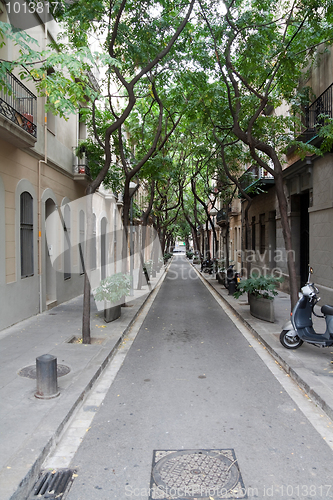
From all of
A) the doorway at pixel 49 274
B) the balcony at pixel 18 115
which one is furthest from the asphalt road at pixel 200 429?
the doorway at pixel 49 274

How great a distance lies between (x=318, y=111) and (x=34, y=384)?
12.0 meters

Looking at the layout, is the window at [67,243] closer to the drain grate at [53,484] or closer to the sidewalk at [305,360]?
the sidewalk at [305,360]

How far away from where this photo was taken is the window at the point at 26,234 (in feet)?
33.7

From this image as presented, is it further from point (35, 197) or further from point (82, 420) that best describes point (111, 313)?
point (82, 420)

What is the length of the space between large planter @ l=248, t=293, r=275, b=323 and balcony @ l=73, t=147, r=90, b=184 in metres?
8.31

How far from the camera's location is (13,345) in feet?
24.6

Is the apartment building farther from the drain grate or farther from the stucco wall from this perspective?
the stucco wall

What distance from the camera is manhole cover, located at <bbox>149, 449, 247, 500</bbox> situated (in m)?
3.16

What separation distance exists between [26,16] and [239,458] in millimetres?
11954

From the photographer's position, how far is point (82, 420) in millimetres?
4527

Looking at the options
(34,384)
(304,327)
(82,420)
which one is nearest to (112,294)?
(34,384)

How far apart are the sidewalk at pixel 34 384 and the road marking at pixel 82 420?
0.30 ft

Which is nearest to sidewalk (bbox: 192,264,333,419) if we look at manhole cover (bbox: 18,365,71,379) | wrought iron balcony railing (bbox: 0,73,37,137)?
manhole cover (bbox: 18,365,71,379)

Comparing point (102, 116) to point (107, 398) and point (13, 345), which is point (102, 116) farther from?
point (107, 398)
